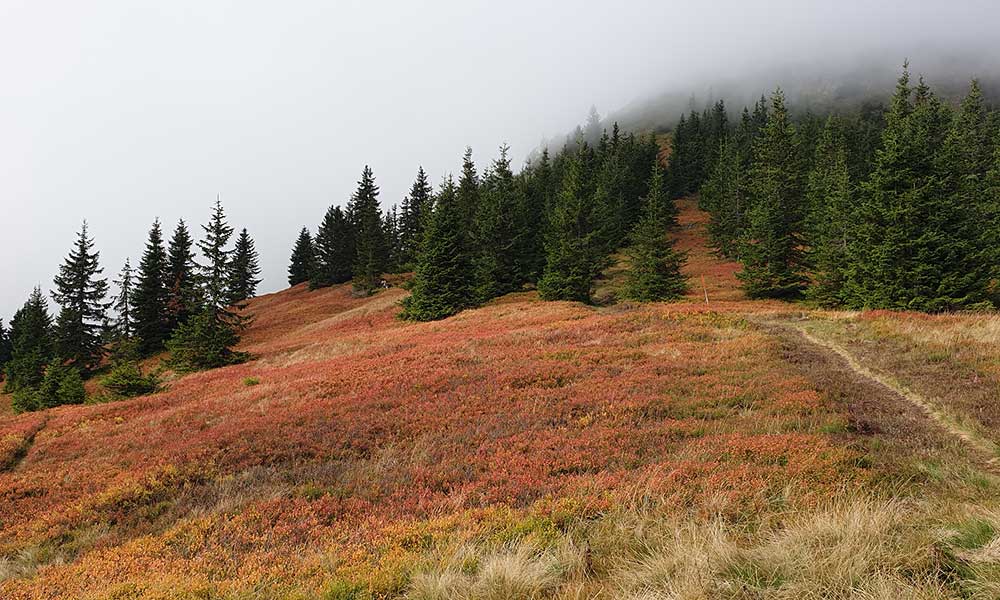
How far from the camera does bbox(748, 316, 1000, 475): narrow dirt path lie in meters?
7.83

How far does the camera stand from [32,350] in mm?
40500

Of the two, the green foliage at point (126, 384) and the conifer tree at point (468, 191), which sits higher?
the conifer tree at point (468, 191)

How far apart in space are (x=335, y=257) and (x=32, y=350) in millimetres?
34920

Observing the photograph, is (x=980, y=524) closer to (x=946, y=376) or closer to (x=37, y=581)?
(x=37, y=581)

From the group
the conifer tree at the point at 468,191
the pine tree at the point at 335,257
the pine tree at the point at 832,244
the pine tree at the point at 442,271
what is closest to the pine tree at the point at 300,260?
the pine tree at the point at 335,257

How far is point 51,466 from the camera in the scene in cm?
1064

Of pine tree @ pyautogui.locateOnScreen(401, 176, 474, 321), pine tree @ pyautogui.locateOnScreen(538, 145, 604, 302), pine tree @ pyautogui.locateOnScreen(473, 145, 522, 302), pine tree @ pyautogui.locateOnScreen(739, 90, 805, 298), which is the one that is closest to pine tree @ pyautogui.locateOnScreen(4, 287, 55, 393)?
pine tree @ pyautogui.locateOnScreen(401, 176, 474, 321)

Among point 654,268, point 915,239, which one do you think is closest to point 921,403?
point 915,239

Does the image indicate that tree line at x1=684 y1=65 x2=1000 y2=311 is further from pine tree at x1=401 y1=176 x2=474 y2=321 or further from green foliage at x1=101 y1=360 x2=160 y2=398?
green foliage at x1=101 y1=360 x2=160 y2=398

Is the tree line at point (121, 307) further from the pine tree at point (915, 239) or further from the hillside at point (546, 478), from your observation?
the pine tree at point (915, 239)

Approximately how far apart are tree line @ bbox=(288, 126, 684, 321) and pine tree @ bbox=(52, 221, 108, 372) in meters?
26.5

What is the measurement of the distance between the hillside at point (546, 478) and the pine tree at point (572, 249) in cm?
2039

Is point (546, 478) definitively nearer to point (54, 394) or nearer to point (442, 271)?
point (442, 271)

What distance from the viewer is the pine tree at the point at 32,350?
37625 millimetres
